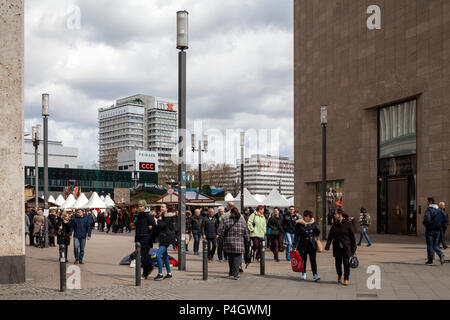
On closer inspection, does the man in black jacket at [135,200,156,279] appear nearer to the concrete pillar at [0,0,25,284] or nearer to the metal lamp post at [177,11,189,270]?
the metal lamp post at [177,11,189,270]

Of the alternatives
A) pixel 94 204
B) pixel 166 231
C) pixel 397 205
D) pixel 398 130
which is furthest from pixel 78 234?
pixel 94 204

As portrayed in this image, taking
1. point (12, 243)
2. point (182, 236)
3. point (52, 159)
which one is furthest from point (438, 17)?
point (52, 159)

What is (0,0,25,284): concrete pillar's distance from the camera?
11828 millimetres

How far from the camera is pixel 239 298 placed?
383 inches

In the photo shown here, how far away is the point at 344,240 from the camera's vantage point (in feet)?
37.9

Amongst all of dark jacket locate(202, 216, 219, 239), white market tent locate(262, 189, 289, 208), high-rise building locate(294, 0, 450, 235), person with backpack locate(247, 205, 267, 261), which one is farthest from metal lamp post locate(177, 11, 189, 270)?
white market tent locate(262, 189, 289, 208)

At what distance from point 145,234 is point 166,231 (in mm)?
1016

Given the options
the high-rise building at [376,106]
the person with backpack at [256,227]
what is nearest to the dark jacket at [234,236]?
the person with backpack at [256,227]

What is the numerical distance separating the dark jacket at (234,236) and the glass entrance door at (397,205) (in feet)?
57.1

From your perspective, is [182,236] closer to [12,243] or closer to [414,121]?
[12,243]

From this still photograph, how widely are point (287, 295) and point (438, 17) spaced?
20450mm

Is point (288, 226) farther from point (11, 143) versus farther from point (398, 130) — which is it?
point (398, 130)

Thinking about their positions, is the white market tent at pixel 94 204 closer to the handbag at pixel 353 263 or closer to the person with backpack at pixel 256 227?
the person with backpack at pixel 256 227
